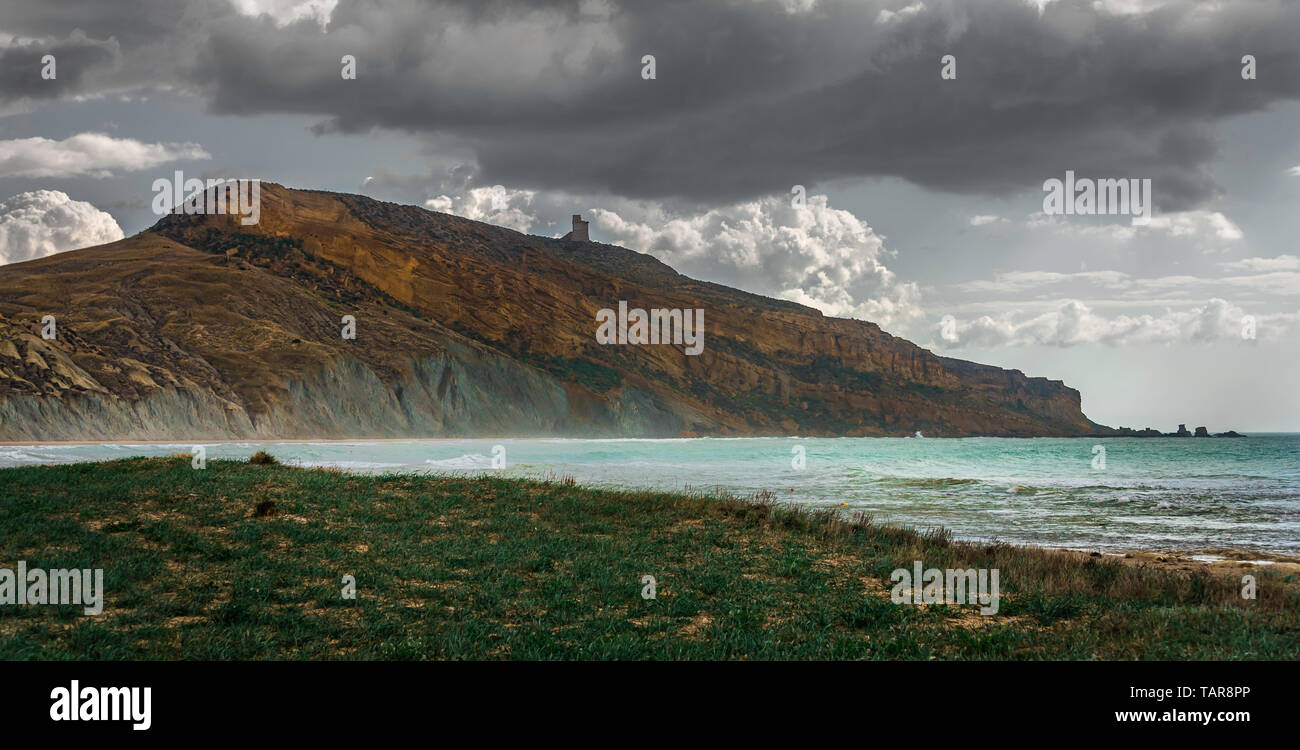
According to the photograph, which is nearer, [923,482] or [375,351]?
[923,482]

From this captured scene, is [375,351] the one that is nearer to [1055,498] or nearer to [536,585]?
[1055,498]

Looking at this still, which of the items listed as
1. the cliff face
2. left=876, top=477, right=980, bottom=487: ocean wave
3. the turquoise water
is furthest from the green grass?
the cliff face

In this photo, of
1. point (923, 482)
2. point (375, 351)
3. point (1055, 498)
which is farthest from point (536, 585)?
point (375, 351)

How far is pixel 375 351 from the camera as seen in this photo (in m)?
112

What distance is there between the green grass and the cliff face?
69.4 m

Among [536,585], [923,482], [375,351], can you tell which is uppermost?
[375,351]

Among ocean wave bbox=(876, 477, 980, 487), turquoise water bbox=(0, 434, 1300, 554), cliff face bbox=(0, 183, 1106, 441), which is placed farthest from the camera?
cliff face bbox=(0, 183, 1106, 441)

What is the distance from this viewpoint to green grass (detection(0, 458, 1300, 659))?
9.44m

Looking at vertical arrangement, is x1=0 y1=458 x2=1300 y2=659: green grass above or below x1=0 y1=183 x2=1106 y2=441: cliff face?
below

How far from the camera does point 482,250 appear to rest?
189m

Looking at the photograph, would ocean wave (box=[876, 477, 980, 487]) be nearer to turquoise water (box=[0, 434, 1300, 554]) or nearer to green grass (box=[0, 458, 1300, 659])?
turquoise water (box=[0, 434, 1300, 554])

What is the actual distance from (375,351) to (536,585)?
105 metres

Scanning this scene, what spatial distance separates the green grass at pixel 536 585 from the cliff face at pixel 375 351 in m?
69.4
